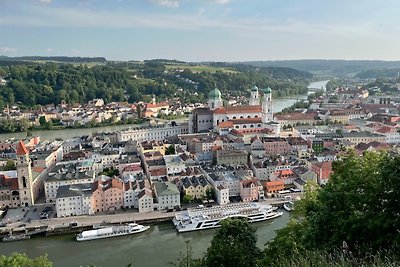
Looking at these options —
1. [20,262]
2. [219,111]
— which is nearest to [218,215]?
[20,262]

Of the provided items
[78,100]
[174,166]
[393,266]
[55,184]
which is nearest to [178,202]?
[174,166]

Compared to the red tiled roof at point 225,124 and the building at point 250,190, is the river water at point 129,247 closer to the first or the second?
the building at point 250,190

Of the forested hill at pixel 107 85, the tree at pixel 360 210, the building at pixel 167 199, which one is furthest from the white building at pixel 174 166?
the forested hill at pixel 107 85

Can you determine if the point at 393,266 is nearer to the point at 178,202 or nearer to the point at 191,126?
the point at 178,202

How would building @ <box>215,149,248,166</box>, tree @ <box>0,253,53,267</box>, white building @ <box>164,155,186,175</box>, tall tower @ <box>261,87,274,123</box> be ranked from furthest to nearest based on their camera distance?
tall tower @ <box>261,87,274,123</box> → building @ <box>215,149,248,166</box> → white building @ <box>164,155,186,175</box> → tree @ <box>0,253,53,267</box>

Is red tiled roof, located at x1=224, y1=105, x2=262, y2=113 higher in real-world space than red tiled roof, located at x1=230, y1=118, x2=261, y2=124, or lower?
higher

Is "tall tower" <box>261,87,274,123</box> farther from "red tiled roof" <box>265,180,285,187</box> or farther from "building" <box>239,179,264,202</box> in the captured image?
"building" <box>239,179,264,202</box>

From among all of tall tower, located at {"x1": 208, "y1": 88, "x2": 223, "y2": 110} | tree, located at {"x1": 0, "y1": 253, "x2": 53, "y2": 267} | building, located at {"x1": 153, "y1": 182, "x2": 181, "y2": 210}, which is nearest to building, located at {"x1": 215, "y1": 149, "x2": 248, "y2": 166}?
building, located at {"x1": 153, "y1": 182, "x2": 181, "y2": 210}

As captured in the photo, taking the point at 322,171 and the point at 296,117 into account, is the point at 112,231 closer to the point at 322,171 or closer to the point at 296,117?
the point at 322,171
